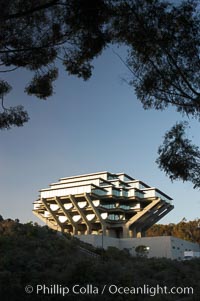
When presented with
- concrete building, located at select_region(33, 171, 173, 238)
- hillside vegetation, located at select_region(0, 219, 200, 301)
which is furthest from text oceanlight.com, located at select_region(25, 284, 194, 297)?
concrete building, located at select_region(33, 171, 173, 238)

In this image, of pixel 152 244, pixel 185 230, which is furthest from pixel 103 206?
pixel 152 244

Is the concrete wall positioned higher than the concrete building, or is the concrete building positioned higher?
the concrete building

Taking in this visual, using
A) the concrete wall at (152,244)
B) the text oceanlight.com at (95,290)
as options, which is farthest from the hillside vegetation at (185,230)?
the text oceanlight.com at (95,290)

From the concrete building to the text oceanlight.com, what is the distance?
224 feet

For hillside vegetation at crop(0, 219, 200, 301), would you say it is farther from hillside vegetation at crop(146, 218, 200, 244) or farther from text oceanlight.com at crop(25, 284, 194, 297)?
hillside vegetation at crop(146, 218, 200, 244)

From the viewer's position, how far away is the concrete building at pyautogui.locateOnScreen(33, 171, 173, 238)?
8219 cm

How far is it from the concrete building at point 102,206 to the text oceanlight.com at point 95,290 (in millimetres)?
68177

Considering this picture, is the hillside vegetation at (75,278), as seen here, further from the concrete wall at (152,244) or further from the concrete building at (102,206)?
the concrete building at (102,206)

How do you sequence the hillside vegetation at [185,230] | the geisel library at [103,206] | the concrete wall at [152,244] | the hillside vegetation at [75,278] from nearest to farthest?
the hillside vegetation at [75,278] → the concrete wall at [152,244] → the geisel library at [103,206] → the hillside vegetation at [185,230]

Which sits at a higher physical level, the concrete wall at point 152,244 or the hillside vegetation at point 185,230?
the hillside vegetation at point 185,230

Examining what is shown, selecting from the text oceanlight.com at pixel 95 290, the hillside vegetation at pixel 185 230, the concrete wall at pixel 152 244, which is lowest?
the text oceanlight.com at pixel 95 290

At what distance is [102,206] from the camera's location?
270ft

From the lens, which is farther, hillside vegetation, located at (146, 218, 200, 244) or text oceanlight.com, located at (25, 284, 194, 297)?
hillside vegetation, located at (146, 218, 200, 244)

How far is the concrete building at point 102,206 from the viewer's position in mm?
82188
